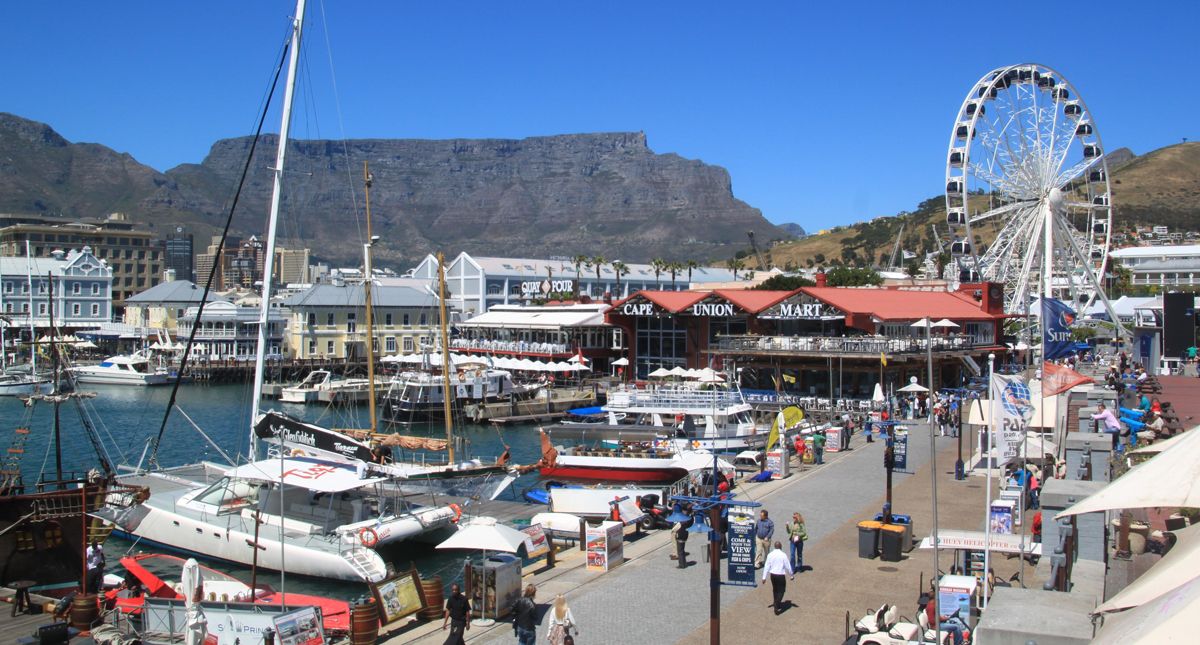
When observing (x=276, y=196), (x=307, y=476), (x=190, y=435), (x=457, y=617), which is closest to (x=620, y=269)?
(x=190, y=435)

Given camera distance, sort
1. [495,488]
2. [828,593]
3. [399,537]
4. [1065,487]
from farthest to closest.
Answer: [495,488], [399,537], [828,593], [1065,487]

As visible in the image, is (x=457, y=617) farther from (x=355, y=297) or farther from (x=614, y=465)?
(x=355, y=297)

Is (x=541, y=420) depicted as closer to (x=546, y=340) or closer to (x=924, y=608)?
(x=546, y=340)

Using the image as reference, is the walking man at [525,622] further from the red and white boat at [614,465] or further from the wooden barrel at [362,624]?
the red and white boat at [614,465]

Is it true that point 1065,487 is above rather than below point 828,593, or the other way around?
above

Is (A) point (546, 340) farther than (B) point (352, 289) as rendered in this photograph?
No

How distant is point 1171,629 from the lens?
5.91m

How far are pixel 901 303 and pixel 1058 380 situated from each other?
43489 millimetres

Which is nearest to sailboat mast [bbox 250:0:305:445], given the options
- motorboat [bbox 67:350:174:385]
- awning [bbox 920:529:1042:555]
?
awning [bbox 920:529:1042:555]

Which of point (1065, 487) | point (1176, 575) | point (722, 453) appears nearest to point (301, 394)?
point (722, 453)

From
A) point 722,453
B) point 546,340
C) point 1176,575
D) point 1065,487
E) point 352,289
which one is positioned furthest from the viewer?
point 352,289

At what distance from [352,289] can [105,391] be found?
78.3 feet

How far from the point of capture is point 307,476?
85.0ft

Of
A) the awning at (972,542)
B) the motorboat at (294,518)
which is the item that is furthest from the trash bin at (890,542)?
the motorboat at (294,518)
